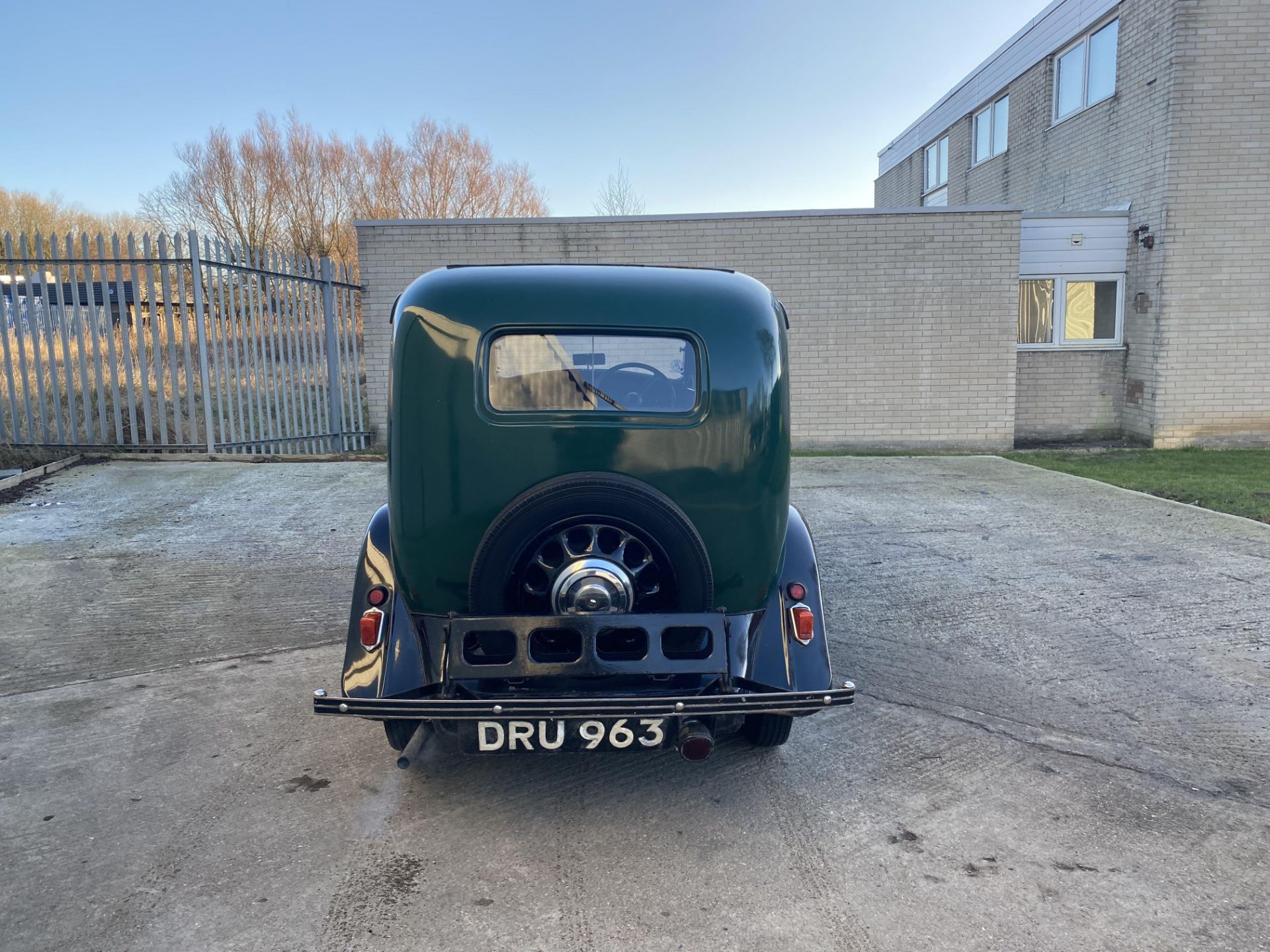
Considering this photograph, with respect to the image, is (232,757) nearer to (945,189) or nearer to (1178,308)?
(1178,308)

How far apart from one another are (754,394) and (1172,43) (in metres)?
12.1

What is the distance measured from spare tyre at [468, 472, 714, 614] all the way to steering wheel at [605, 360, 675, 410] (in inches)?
13.6

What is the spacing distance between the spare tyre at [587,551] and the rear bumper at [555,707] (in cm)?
36

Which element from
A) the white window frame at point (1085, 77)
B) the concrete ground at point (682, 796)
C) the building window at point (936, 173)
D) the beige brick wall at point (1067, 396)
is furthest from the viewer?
the building window at point (936, 173)

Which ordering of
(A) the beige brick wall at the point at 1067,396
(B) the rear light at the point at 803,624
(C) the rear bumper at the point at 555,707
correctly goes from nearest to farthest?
(C) the rear bumper at the point at 555,707, (B) the rear light at the point at 803,624, (A) the beige brick wall at the point at 1067,396

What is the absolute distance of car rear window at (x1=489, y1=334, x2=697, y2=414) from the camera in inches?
133

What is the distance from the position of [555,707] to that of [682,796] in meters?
0.81

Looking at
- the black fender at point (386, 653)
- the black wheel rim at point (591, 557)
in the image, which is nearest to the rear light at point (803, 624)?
the black wheel rim at point (591, 557)

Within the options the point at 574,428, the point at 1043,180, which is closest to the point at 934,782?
the point at 574,428

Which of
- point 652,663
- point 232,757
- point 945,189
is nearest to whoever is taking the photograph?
point 652,663

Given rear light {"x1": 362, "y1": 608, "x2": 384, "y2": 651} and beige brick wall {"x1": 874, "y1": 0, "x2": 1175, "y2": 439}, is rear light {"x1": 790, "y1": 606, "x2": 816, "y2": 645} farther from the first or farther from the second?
beige brick wall {"x1": 874, "y1": 0, "x2": 1175, "y2": 439}

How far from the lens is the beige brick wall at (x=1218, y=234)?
1176cm

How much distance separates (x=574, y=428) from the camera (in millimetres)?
3336

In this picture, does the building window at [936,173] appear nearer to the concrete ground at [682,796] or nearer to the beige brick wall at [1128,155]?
the beige brick wall at [1128,155]
